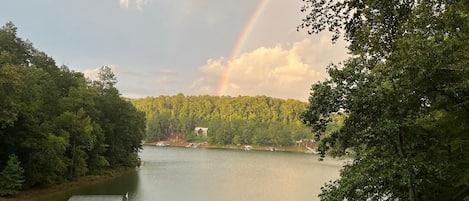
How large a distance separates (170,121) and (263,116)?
42.0 meters

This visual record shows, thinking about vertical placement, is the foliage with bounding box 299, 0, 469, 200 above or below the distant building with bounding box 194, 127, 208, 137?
below

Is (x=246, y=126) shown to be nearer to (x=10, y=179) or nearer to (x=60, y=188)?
(x=60, y=188)

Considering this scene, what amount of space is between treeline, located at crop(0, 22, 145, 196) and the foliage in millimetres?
20804

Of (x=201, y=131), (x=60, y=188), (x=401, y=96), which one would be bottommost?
(x=60, y=188)

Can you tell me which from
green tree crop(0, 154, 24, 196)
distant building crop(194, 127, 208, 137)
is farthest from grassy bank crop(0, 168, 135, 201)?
distant building crop(194, 127, 208, 137)

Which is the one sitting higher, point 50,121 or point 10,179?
point 50,121

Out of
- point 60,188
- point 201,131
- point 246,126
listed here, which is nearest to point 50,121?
point 60,188

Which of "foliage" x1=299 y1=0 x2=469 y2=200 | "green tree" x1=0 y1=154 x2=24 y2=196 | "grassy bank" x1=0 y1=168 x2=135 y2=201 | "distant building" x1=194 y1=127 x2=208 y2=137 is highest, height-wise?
"distant building" x1=194 y1=127 x2=208 y2=137

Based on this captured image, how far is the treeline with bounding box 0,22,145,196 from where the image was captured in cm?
2825

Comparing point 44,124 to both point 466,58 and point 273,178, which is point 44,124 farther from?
point 466,58

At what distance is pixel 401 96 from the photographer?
384 inches

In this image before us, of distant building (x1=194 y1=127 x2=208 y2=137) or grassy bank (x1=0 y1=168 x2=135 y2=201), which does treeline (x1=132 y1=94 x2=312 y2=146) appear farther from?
grassy bank (x1=0 y1=168 x2=135 y2=201)

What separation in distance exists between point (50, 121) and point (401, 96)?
3258 cm

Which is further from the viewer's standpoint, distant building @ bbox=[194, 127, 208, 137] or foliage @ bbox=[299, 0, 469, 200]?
distant building @ bbox=[194, 127, 208, 137]
